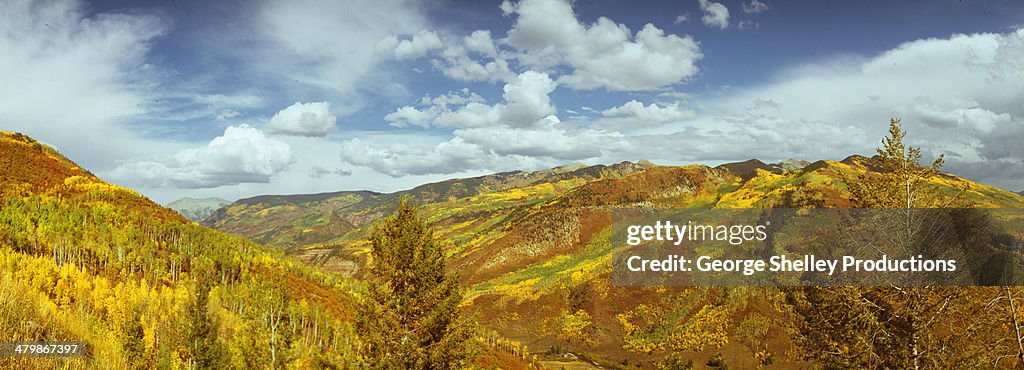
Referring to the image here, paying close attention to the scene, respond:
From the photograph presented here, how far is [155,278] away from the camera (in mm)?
40000

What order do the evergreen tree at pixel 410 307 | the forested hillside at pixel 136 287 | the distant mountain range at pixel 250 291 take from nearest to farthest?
the evergreen tree at pixel 410 307 → the forested hillside at pixel 136 287 → the distant mountain range at pixel 250 291

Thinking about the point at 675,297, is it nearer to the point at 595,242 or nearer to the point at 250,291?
the point at 595,242

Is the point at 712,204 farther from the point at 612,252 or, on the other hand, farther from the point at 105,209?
the point at 105,209

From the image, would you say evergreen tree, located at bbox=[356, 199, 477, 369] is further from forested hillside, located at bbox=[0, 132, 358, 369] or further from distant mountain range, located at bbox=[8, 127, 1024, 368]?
forested hillside, located at bbox=[0, 132, 358, 369]

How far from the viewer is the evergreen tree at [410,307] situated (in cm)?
1739

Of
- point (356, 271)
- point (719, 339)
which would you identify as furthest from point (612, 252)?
point (356, 271)

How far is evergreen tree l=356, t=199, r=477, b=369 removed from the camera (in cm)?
1739

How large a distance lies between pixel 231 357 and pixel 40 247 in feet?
72.4

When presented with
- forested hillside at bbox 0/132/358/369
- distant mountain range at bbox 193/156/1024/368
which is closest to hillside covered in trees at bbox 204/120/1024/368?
distant mountain range at bbox 193/156/1024/368

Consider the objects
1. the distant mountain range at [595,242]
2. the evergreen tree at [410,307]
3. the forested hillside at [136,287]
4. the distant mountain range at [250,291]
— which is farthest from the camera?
the distant mountain range at [595,242]

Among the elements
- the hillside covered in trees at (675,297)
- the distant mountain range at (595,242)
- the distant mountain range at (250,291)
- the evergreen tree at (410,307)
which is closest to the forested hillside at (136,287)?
the distant mountain range at (250,291)

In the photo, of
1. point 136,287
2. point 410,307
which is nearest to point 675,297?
point 410,307

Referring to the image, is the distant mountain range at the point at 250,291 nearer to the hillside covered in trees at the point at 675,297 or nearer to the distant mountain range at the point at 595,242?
the hillside covered in trees at the point at 675,297

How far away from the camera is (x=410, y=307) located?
1792 cm
